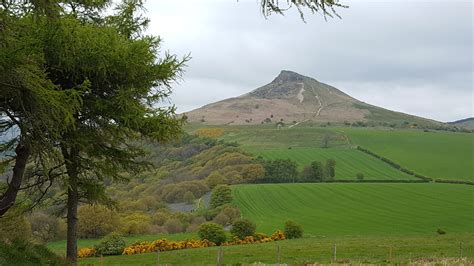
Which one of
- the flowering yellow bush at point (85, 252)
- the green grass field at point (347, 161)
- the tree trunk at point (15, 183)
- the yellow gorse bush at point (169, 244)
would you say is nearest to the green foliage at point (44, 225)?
the flowering yellow bush at point (85, 252)

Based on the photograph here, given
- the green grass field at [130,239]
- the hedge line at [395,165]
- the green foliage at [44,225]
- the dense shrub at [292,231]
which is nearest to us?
the green foliage at [44,225]

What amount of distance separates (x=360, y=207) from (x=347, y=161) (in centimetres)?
3012

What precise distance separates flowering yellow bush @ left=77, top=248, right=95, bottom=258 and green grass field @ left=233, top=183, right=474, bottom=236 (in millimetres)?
23696

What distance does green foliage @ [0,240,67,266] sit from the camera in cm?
1105

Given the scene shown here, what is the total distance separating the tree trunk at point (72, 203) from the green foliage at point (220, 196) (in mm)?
60050

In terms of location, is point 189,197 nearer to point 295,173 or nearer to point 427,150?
point 295,173

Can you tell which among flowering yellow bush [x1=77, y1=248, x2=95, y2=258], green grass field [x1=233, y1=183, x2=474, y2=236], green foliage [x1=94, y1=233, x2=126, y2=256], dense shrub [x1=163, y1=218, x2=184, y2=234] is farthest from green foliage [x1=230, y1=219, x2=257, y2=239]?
flowering yellow bush [x1=77, y1=248, x2=95, y2=258]

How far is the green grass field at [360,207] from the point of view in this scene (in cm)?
6544

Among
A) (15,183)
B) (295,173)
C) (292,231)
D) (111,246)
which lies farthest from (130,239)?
(295,173)

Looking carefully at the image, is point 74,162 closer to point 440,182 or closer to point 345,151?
point 440,182

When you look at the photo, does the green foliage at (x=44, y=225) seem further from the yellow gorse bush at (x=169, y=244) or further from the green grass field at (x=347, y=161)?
the green grass field at (x=347, y=161)

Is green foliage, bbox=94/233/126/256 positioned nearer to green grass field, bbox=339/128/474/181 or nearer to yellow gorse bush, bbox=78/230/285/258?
yellow gorse bush, bbox=78/230/285/258

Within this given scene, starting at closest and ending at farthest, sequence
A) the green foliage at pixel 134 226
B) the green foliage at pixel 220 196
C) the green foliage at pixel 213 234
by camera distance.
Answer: the green foliage at pixel 213 234 < the green foliage at pixel 134 226 < the green foliage at pixel 220 196

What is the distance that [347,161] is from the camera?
351ft
